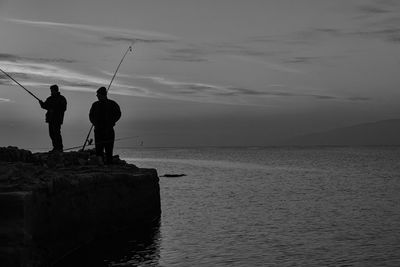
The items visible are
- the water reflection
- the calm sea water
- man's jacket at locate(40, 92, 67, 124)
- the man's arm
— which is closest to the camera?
the water reflection

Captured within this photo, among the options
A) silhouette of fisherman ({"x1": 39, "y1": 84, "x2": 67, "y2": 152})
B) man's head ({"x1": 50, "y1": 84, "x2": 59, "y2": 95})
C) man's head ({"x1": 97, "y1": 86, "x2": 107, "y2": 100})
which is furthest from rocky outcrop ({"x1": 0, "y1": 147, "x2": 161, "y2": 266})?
man's head ({"x1": 50, "y1": 84, "x2": 59, "y2": 95})

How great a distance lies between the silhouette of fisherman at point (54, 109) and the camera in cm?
1566

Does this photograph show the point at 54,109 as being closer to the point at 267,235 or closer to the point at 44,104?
the point at 44,104

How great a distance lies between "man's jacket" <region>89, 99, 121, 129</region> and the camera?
50.2ft

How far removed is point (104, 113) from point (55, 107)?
5.45 feet

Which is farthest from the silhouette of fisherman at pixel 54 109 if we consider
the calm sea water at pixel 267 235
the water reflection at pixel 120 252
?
the calm sea water at pixel 267 235

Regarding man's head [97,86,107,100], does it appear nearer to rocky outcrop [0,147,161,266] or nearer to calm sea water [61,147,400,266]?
rocky outcrop [0,147,161,266]

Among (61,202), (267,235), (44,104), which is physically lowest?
(267,235)

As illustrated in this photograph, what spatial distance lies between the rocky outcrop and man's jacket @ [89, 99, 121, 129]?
45.6 inches

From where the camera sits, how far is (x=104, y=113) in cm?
1534

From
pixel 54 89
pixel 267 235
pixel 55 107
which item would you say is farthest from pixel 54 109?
pixel 267 235

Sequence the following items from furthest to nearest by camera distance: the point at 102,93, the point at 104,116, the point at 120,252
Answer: the point at 104,116
the point at 102,93
the point at 120,252

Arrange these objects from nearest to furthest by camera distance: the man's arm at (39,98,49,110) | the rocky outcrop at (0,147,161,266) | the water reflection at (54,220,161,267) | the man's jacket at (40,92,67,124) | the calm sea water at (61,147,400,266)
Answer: the rocky outcrop at (0,147,161,266), the water reflection at (54,220,161,267), the calm sea water at (61,147,400,266), the man's arm at (39,98,49,110), the man's jacket at (40,92,67,124)

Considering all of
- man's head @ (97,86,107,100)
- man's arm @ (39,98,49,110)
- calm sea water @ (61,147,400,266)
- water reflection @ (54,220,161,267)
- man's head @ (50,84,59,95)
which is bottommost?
calm sea water @ (61,147,400,266)
